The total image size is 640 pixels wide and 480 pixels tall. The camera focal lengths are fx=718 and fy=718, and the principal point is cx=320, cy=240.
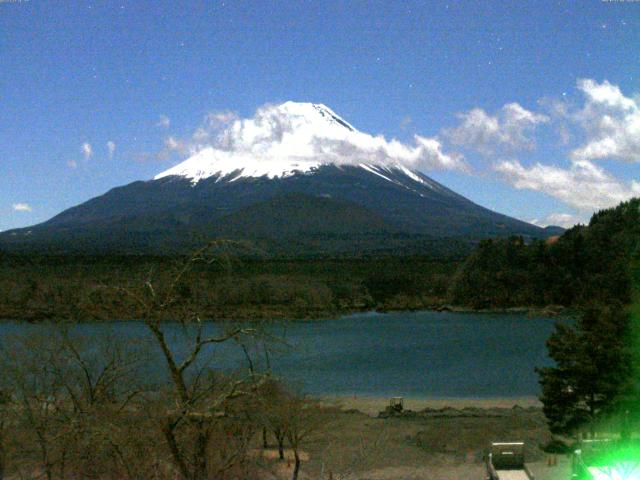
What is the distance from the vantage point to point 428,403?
24.4m

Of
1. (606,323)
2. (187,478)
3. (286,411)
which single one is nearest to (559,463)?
(606,323)

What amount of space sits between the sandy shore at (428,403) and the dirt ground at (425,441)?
42 millimetres

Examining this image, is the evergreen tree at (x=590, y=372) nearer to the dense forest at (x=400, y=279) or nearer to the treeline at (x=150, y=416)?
the treeline at (x=150, y=416)

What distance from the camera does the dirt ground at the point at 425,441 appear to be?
46.6 feet

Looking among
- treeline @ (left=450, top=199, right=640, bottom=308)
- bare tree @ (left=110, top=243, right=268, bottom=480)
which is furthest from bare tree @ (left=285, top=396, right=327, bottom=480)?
treeline @ (left=450, top=199, right=640, bottom=308)

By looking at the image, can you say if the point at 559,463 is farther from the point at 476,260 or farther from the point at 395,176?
the point at 395,176

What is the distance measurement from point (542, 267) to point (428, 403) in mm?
40553

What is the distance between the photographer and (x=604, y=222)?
5931 centimetres

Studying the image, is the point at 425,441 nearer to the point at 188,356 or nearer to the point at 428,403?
the point at 428,403

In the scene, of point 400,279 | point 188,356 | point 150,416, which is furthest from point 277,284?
point 188,356

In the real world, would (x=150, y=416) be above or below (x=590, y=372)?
above

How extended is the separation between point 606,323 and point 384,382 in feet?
52.8

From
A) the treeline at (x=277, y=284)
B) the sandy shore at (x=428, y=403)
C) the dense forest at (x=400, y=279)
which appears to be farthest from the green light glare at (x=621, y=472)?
the dense forest at (x=400, y=279)

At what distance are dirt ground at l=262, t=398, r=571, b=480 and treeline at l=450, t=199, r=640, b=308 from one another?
36782mm
